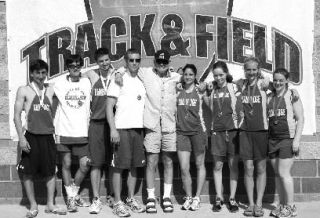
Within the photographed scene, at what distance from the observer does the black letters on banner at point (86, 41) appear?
6793 millimetres

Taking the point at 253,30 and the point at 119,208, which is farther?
the point at 253,30

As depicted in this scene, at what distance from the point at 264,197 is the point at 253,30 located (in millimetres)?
2160

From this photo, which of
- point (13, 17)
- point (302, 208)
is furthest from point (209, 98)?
point (13, 17)

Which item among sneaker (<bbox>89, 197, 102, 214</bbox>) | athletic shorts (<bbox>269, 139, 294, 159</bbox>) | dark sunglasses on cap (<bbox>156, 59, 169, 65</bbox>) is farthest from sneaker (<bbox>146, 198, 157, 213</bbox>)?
dark sunglasses on cap (<bbox>156, 59, 169, 65</bbox>)

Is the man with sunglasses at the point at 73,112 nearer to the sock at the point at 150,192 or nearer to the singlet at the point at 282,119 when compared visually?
the sock at the point at 150,192

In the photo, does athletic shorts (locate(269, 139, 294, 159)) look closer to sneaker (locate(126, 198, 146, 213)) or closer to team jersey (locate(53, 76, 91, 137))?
sneaker (locate(126, 198, 146, 213))

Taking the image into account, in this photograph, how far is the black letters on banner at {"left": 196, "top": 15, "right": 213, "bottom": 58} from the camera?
6.79 meters

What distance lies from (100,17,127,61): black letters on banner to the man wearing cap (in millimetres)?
681

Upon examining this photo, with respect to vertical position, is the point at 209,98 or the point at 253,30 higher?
the point at 253,30

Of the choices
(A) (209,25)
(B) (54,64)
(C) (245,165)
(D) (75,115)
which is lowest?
(C) (245,165)

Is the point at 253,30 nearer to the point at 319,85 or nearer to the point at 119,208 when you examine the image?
the point at 319,85

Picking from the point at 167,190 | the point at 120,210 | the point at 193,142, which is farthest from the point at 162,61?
the point at 120,210

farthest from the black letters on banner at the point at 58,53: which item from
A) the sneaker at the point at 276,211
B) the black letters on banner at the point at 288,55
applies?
the sneaker at the point at 276,211

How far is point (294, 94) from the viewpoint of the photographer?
19.7 feet
